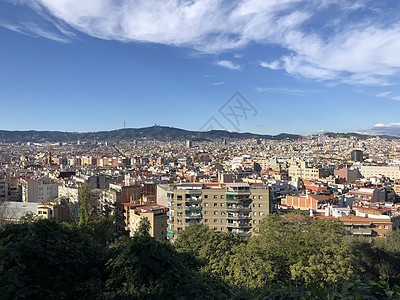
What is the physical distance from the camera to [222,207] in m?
23.1

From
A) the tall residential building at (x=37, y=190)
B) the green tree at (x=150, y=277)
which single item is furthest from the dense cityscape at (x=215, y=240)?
the tall residential building at (x=37, y=190)

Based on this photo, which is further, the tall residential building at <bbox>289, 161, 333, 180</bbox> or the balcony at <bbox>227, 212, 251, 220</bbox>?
the tall residential building at <bbox>289, 161, 333, 180</bbox>

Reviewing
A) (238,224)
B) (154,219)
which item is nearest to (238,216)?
(238,224)

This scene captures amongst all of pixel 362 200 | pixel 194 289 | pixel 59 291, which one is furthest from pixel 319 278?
pixel 362 200

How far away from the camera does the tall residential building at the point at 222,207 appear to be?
74.4 feet

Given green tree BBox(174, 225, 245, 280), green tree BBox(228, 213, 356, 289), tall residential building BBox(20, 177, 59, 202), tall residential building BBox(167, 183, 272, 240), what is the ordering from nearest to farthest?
green tree BBox(228, 213, 356, 289)
green tree BBox(174, 225, 245, 280)
tall residential building BBox(167, 183, 272, 240)
tall residential building BBox(20, 177, 59, 202)

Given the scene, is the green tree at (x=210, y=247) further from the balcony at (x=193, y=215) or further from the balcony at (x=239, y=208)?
the balcony at (x=239, y=208)

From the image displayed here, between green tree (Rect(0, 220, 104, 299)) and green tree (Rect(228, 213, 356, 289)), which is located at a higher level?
green tree (Rect(0, 220, 104, 299))

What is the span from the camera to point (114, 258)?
176 inches

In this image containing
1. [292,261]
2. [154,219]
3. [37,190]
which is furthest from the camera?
[37,190]

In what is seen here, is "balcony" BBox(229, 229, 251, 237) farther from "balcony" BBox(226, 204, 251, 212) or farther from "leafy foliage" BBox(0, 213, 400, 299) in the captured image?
"leafy foliage" BBox(0, 213, 400, 299)

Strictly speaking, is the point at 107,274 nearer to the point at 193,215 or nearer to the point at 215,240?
the point at 215,240

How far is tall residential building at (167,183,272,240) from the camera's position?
22.7 meters

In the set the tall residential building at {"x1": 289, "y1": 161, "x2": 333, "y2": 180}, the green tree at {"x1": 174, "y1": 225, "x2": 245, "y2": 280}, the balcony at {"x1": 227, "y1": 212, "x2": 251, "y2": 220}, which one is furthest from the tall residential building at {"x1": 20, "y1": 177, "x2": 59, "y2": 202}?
the tall residential building at {"x1": 289, "y1": 161, "x2": 333, "y2": 180}
